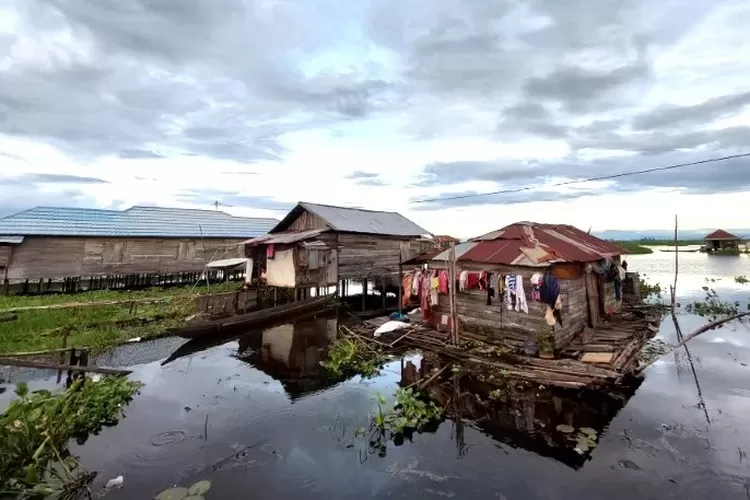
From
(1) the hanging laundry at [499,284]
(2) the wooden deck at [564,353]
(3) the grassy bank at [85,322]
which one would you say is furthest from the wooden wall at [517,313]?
(3) the grassy bank at [85,322]

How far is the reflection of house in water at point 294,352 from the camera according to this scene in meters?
11.6

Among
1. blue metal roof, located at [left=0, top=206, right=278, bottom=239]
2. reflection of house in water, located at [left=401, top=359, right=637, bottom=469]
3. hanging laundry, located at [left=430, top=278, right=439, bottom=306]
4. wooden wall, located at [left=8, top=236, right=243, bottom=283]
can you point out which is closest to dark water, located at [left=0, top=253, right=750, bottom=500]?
reflection of house in water, located at [left=401, top=359, right=637, bottom=469]

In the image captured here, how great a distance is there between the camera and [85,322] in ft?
50.2

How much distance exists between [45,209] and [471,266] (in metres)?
27.7

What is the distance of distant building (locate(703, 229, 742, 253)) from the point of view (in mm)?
58659

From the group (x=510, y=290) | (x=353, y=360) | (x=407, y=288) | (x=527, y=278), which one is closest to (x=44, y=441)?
(x=353, y=360)

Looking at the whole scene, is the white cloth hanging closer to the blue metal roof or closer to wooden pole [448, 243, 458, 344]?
wooden pole [448, 243, 458, 344]

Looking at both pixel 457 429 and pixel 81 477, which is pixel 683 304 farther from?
pixel 81 477

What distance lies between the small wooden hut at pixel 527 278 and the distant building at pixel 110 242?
21781 mm

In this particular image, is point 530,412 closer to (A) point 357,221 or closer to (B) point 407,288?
(B) point 407,288

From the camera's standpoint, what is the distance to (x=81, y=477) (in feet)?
21.7

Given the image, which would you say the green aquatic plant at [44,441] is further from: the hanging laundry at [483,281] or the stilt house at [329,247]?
the stilt house at [329,247]

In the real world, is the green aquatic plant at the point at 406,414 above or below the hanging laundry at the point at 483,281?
below

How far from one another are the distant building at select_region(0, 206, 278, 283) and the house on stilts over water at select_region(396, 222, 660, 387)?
2076cm
